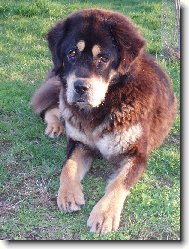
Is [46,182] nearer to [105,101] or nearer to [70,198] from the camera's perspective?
[70,198]

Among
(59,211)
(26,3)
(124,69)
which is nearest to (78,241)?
(59,211)

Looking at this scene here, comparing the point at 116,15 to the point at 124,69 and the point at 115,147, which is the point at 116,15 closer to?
the point at 124,69

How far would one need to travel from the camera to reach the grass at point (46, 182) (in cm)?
408

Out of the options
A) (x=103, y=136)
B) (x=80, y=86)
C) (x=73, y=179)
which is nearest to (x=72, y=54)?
(x=80, y=86)

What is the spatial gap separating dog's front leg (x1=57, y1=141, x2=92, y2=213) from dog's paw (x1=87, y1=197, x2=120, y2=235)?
0.24 meters

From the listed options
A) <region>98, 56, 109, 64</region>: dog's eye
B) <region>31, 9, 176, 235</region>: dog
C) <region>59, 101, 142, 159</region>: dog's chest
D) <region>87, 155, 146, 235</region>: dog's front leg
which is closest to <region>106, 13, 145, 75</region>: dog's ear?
<region>31, 9, 176, 235</region>: dog

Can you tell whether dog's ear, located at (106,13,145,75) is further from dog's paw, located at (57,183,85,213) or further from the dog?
dog's paw, located at (57,183,85,213)

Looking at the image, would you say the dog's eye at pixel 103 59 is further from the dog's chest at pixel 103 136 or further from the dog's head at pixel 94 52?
the dog's chest at pixel 103 136

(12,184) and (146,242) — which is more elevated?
(146,242)

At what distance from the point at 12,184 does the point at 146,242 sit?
55.7 inches

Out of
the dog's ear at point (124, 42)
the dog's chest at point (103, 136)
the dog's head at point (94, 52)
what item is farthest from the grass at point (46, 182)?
the dog's ear at point (124, 42)

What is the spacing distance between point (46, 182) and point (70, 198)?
1.53 feet

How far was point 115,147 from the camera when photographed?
187 inches

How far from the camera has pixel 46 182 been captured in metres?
4.73
